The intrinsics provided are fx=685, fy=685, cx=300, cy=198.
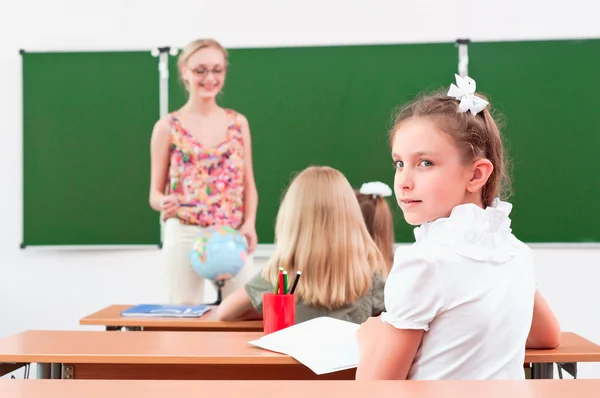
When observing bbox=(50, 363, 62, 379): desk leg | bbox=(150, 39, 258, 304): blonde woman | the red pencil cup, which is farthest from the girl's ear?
bbox=(150, 39, 258, 304): blonde woman

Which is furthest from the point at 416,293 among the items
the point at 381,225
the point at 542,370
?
the point at 381,225

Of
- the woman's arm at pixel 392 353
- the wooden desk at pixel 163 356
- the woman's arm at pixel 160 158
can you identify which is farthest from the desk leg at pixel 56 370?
the woman's arm at pixel 160 158

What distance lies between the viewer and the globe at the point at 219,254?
301 centimetres

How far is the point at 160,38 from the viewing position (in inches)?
186

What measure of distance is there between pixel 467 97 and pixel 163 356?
904 mm

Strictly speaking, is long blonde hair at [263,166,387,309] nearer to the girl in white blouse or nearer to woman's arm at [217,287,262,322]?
woman's arm at [217,287,262,322]

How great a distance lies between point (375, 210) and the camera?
9.75 ft

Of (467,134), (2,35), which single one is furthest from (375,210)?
(2,35)

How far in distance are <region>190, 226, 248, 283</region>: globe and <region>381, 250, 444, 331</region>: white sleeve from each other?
1.88 m

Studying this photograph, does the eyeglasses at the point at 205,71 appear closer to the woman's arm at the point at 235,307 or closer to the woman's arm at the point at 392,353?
the woman's arm at the point at 235,307

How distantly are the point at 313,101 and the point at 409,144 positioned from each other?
341 cm

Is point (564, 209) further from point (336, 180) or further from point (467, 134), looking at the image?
point (467, 134)

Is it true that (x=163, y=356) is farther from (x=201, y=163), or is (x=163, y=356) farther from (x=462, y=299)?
(x=201, y=163)

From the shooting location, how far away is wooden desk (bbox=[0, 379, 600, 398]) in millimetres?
864
